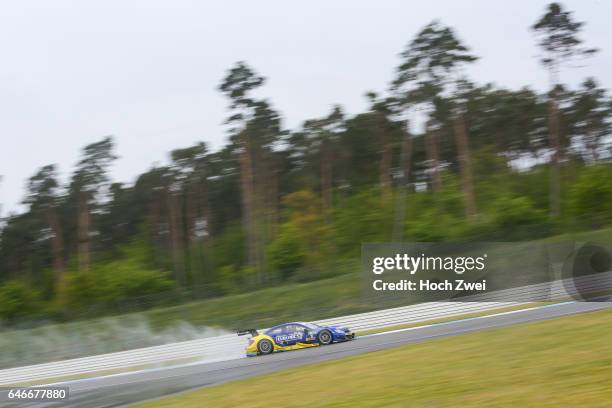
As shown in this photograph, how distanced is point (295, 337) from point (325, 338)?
783mm

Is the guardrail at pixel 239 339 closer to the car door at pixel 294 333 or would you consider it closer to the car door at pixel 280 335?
the car door at pixel 280 335

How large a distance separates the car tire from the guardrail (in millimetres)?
2140

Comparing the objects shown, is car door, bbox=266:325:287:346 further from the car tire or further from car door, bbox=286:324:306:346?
the car tire

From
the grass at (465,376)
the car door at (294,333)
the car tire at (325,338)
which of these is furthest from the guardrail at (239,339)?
the grass at (465,376)

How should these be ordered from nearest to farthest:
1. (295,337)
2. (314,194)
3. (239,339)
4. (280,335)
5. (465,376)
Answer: (465,376), (295,337), (280,335), (239,339), (314,194)

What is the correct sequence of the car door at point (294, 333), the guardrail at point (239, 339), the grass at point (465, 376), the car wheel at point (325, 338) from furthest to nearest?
1. the guardrail at point (239, 339)
2. the car door at point (294, 333)
3. the car wheel at point (325, 338)
4. the grass at point (465, 376)

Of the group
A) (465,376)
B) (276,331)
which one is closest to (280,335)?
(276,331)

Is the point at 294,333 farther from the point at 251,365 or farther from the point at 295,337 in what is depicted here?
the point at 251,365

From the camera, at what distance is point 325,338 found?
1711 cm

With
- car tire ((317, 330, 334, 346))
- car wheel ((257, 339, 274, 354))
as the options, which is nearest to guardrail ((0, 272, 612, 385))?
car wheel ((257, 339, 274, 354))

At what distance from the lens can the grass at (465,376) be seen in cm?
761

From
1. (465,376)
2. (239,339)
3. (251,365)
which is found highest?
(465,376)

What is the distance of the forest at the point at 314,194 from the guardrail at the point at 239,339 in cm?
635

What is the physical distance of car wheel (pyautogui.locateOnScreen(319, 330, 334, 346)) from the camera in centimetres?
1709
